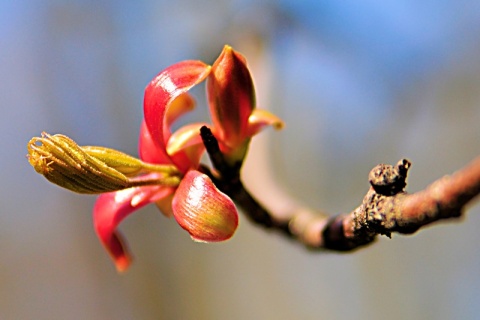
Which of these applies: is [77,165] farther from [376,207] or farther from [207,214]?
[376,207]

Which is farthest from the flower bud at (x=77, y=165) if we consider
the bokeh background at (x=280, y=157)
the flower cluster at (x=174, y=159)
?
the bokeh background at (x=280, y=157)

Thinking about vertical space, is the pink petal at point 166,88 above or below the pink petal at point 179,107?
above

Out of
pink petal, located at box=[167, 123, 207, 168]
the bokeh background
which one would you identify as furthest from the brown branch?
the bokeh background

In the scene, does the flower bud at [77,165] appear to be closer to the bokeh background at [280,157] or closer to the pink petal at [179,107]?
the pink petal at [179,107]

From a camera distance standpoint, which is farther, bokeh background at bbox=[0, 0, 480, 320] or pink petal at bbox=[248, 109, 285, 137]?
bokeh background at bbox=[0, 0, 480, 320]

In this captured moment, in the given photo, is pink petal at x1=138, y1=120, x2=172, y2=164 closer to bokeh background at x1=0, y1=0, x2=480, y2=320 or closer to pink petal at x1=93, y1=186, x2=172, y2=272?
pink petal at x1=93, y1=186, x2=172, y2=272

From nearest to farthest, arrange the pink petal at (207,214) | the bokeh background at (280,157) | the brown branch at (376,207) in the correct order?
1. the brown branch at (376,207)
2. the pink petal at (207,214)
3. the bokeh background at (280,157)

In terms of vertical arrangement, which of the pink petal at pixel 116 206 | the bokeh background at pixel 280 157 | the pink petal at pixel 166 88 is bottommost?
the bokeh background at pixel 280 157

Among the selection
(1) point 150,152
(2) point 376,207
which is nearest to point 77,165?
(1) point 150,152
